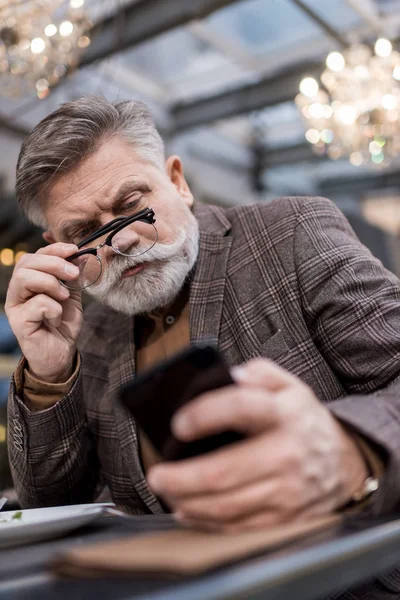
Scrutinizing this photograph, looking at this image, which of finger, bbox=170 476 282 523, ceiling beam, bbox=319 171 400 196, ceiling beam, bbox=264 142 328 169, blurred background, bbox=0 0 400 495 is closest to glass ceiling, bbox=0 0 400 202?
blurred background, bbox=0 0 400 495

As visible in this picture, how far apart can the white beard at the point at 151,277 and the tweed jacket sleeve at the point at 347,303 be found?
0.22 metres

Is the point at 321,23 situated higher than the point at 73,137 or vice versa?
the point at 73,137

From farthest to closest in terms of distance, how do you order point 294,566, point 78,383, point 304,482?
point 78,383 < point 304,482 < point 294,566

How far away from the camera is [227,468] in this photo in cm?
46

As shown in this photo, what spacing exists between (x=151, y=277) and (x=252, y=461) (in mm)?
708

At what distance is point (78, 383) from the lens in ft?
3.63

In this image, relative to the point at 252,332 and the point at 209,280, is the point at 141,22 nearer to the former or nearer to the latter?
the point at 209,280

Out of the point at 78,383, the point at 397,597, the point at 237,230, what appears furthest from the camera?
the point at 237,230

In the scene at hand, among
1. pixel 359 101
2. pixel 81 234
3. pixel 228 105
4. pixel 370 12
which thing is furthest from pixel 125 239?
pixel 228 105

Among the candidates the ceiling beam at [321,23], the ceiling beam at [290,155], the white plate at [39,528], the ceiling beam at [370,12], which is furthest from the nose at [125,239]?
the ceiling beam at [290,155]

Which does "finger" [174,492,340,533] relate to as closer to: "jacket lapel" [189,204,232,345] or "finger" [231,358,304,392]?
"finger" [231,358,304,392]

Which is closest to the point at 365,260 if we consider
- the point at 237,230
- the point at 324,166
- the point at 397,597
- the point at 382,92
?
the point at 237,230

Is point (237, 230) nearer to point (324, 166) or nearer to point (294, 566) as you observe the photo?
point (294, 566)

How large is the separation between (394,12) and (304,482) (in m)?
4.82
